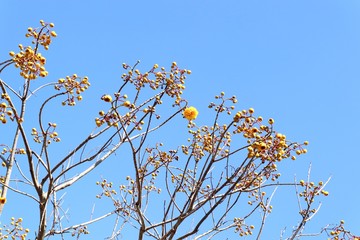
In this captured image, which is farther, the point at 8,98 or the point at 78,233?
the point at 78,233

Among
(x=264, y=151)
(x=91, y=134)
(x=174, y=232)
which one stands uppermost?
(x=91, y=134)

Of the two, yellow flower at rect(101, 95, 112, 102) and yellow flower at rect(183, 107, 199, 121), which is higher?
yellow flower at rect(183, 107, 199, 121)

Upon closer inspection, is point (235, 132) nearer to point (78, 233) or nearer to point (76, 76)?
point (76, 76)

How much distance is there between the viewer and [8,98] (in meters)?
4.47

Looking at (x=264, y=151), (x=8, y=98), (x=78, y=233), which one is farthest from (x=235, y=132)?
(x=78, y=233)

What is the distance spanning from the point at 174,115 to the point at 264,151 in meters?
1.23

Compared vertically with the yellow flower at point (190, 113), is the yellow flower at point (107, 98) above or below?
below

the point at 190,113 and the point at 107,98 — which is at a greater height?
the point at 190,113

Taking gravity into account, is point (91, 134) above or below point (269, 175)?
above

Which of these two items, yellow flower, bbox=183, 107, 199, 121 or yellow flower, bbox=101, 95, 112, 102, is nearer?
yellow flower, bbox=101, 95, 112, 102

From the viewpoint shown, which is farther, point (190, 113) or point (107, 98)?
point (190, 113)

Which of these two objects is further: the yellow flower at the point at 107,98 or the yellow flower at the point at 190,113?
the yellow flower at the point at 190,113

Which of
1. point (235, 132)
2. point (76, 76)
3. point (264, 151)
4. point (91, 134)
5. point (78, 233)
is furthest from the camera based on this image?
point (78, 233)

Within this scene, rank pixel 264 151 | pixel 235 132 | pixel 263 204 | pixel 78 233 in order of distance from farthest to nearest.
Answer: pixel 78 233
pixel 263 204
pixel 235 132
pixel 264 151
